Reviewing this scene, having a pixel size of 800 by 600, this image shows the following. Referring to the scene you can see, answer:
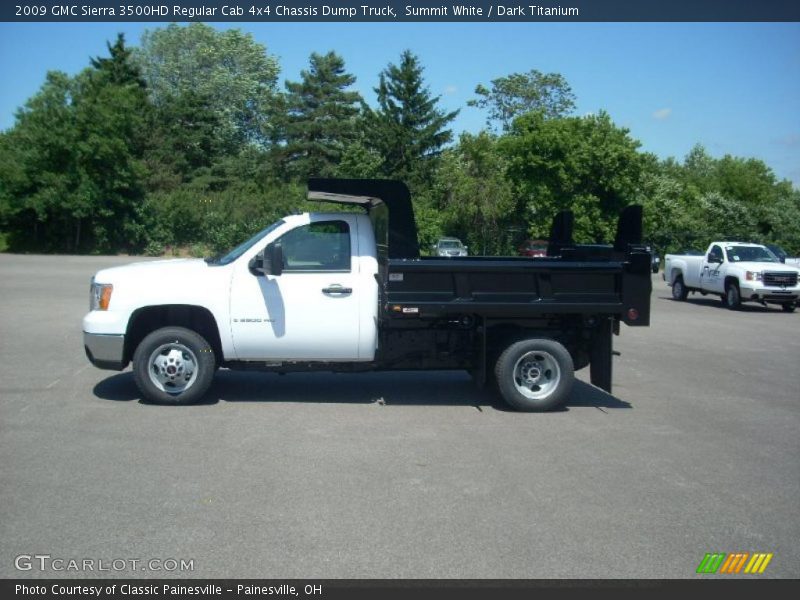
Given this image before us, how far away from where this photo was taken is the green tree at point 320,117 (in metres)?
66.4

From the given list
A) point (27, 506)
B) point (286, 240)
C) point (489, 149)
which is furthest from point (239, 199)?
point (27, 506)

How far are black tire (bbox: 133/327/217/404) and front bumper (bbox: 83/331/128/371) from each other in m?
0.18

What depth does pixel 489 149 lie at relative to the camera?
5153 centimetres

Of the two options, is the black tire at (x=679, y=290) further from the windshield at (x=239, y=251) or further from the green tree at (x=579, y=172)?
the green tree at (x=579, y=172)

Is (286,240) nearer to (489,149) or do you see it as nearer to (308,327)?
(308,327)

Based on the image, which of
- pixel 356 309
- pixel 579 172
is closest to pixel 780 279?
pixel 356 309

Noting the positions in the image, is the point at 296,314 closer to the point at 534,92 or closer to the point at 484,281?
the point at 484,281

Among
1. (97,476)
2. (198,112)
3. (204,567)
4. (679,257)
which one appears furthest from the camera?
(198,112)

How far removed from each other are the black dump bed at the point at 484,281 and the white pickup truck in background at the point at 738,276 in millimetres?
15301

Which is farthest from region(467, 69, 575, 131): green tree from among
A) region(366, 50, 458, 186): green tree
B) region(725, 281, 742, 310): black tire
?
region(725, 281, 742, 310): black tire

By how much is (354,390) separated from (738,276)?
16657 mm

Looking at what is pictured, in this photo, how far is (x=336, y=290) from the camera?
8.89m

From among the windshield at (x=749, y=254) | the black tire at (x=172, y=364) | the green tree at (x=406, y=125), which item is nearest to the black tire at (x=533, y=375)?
the black tire at (x=172, y=364)

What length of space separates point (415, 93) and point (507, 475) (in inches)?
2498
